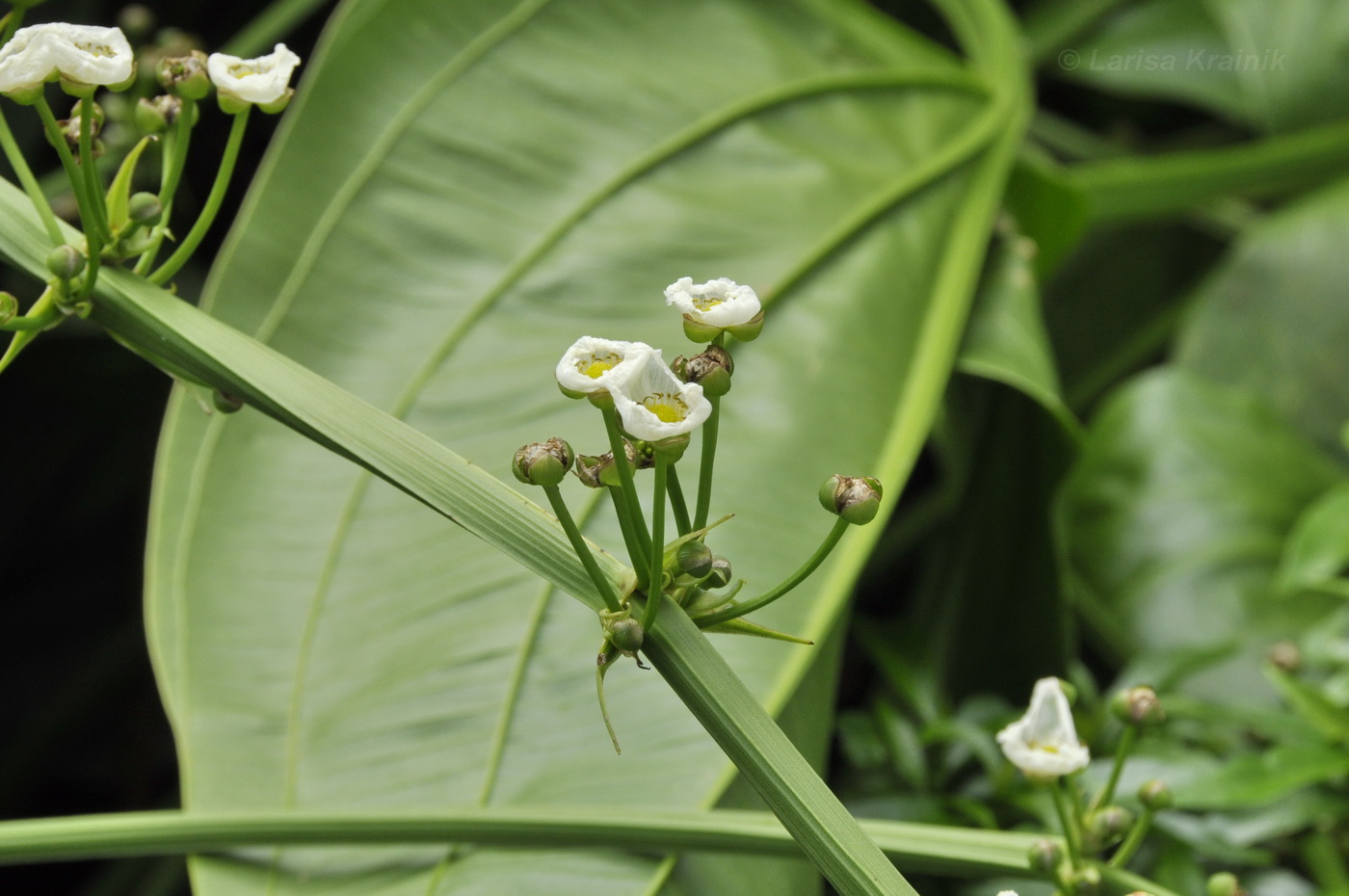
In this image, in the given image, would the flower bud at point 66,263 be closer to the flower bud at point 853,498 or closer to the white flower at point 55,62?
the white flower at point 55,62

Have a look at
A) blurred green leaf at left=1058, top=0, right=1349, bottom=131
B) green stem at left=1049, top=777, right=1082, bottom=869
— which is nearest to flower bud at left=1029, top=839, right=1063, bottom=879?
green stem at left=1049, top=777, right=1082, bottom=869

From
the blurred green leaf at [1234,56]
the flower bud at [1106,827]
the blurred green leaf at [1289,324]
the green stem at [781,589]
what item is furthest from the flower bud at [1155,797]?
the blurred green leaf at [1234,56]

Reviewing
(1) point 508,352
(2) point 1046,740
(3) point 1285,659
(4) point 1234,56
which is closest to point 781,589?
(2) point 1046,740

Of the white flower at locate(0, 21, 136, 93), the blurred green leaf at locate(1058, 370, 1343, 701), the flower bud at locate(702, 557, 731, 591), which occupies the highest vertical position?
the blurred green leaf at locate(1058, 370, 1343, 701)

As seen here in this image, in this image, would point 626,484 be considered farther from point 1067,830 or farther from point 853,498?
point 1067,830

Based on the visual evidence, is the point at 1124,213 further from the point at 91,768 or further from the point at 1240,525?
the point at 91,768

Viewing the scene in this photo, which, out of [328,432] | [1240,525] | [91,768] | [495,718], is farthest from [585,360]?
[91,768]

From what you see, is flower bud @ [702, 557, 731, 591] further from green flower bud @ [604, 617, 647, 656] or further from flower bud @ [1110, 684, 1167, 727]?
flower bud @ [1110, 684, 1167, 727]
